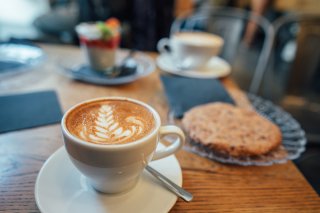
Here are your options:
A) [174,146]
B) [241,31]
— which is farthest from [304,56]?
[174,146]

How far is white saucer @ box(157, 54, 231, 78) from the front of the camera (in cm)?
102

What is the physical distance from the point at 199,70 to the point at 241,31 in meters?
0.66

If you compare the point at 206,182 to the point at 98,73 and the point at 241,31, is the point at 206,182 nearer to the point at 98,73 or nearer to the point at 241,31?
the point at 98,73

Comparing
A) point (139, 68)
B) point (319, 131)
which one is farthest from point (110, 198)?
point (319, 131)

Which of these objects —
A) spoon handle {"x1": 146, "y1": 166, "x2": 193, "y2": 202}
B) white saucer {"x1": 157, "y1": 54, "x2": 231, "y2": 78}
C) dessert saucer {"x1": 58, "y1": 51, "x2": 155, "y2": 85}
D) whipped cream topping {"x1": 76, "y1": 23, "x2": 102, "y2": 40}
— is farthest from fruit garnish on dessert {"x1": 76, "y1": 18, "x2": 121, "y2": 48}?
spoon handle {"x1": 146, "y1": 166, "x2": 193, "y2": 202}

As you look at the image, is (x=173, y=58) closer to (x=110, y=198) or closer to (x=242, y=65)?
(x=110, y=198)

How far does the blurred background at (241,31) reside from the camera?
1406 mm

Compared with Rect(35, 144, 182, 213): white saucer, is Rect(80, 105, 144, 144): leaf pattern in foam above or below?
above

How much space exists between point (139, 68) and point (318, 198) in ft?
2.39

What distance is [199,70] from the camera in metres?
1.06

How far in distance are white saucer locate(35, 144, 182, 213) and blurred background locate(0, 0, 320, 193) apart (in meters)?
0.65

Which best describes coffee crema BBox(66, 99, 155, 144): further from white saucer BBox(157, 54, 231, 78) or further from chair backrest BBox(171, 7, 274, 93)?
chair backrest BBox(171, 7, 274, 93)

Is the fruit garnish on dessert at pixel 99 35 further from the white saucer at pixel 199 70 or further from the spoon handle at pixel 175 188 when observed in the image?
the spoon handle at pixel 175 188

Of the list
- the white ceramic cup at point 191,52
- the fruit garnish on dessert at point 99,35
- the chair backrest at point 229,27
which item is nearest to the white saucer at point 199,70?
the white ceramic cup at point 191,52
